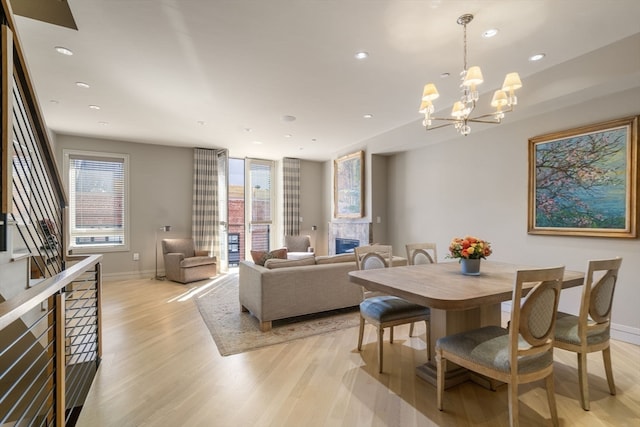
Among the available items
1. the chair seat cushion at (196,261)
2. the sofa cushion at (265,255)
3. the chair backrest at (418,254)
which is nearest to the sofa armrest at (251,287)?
the sofa cushion at (265,255)

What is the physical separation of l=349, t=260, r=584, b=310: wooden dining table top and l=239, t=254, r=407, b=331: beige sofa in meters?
1.13

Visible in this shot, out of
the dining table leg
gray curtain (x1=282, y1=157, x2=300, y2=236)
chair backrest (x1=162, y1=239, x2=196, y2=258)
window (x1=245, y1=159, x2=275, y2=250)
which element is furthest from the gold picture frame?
the dining table leg

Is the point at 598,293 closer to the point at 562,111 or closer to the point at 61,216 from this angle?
the point at 562,111

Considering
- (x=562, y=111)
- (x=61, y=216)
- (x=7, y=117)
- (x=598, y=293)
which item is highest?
(x=562, y=111)

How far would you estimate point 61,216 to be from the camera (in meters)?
2.29

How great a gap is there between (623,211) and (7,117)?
4.61 m

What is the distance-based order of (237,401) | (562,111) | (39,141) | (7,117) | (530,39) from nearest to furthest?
(7,117) → (39,141) → (237,401) → (530,39) → (562,111)

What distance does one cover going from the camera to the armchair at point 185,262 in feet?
18.5

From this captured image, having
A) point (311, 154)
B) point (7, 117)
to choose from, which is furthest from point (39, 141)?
point (311, 154)

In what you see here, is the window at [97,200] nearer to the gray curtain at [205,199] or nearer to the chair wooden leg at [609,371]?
the gray curtain at [205,199]

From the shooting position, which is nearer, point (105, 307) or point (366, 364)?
point (366, 364)

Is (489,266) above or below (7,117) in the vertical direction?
below

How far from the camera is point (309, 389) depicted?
223 centimetres

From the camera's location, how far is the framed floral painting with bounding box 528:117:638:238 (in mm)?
2965
